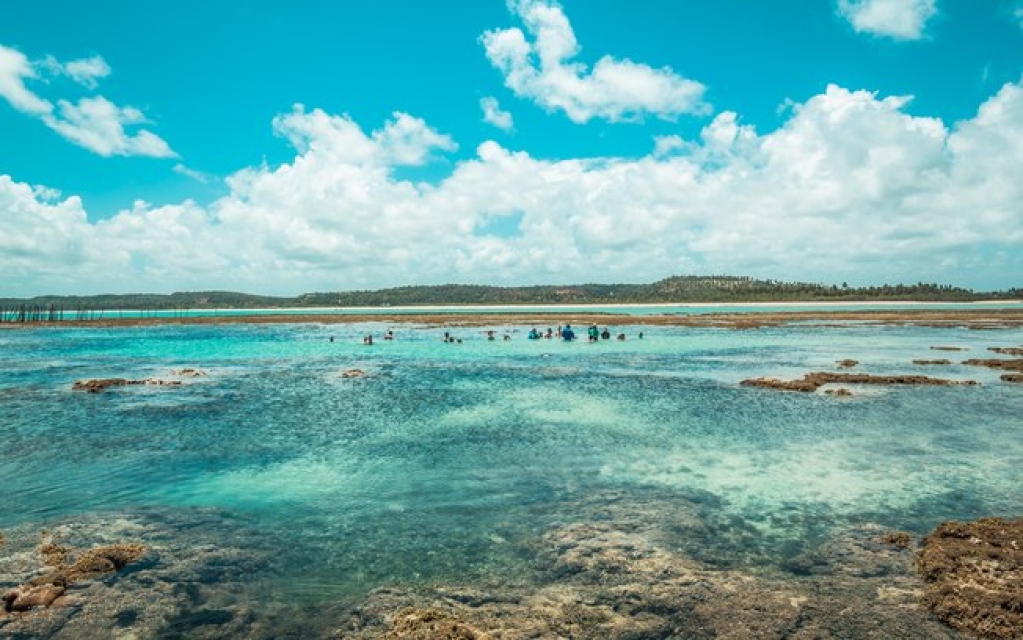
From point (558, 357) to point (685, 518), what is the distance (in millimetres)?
38487

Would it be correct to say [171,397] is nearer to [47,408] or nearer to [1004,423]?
[47,408]

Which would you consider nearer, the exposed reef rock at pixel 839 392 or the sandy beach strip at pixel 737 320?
the exposed reef rock at pixel 839 392

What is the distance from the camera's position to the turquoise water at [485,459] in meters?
12.4

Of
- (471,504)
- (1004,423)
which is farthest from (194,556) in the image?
(1004,423)

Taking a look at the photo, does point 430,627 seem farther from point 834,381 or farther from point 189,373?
point 189,373

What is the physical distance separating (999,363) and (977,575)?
3861cm

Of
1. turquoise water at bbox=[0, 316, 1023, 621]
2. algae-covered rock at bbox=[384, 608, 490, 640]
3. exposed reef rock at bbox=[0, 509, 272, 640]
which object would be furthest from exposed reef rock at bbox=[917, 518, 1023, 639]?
exposed reef rock at bbox=[0, 509, 272, 640]

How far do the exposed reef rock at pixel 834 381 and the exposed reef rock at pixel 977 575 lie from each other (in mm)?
20137

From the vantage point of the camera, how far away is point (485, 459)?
61.9 ft

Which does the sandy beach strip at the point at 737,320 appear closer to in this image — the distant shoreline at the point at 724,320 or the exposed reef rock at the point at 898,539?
the distant shoreline at the point at 724,320

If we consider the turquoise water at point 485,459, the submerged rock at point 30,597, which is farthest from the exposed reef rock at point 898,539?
the submerged rock at point 30,597

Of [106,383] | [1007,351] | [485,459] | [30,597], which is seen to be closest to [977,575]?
[485,459]

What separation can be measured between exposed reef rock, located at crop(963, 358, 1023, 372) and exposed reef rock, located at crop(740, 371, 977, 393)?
26.8 feet

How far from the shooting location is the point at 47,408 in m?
28.3
